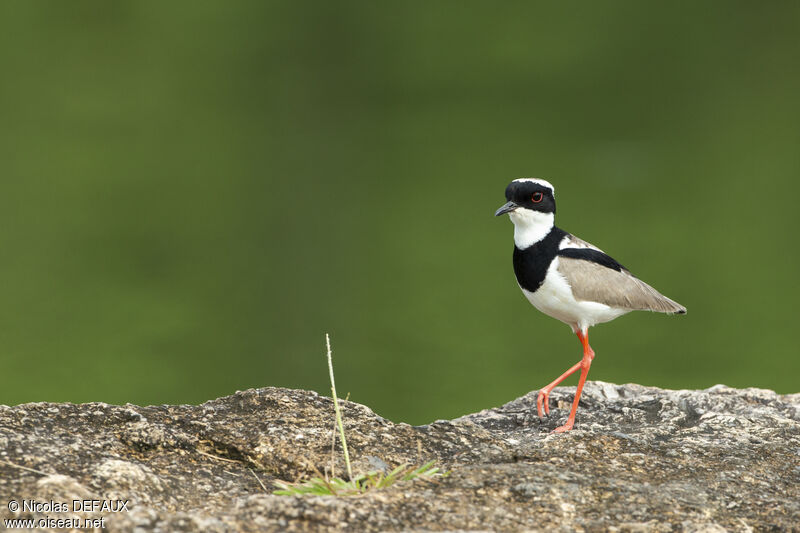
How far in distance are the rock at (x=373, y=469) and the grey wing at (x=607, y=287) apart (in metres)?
0.57

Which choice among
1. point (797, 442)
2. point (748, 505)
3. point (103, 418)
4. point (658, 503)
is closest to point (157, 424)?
point (103, 418)

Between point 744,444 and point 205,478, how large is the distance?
173 centimetres

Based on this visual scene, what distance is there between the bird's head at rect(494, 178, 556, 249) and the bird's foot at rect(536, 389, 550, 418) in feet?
1.91

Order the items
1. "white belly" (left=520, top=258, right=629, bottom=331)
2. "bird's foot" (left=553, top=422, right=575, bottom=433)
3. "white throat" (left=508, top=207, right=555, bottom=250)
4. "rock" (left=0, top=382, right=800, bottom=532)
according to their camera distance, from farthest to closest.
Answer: "white throat" (left=508, top=207, right=555, bottom=250)
"white belly" (left=520, top=258, right=629, bottom=331)
"bird's foot" (left=553, top=422, right=575, bottom=433)
"rock" (left=0, top=382, right=800, bottom=532)

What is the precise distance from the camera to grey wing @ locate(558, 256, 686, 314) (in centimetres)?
386

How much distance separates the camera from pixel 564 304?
388 centimetres

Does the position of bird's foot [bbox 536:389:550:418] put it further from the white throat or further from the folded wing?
the white throat

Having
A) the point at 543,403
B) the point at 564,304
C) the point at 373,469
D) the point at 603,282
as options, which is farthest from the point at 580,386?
the point at 373,469

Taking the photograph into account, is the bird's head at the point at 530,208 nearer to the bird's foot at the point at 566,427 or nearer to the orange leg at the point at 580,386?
the orange leg at the point at 580,386

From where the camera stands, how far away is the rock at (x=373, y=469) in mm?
2182

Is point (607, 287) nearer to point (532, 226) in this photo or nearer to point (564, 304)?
point (564, 304)

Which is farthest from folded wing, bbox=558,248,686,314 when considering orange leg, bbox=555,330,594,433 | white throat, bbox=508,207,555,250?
orange leg, bbox=555,330,594,433

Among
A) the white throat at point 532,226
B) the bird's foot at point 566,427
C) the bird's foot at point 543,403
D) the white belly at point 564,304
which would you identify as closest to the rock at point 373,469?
the bird's foot at point 566,427

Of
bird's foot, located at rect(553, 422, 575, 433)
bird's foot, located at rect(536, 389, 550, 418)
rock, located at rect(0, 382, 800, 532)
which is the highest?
bird's foot, located at rect(536, 389, 550, 418)
